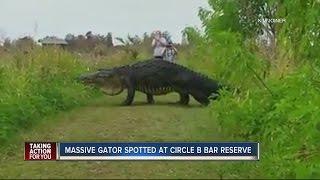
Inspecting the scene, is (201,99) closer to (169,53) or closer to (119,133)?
(169,53)

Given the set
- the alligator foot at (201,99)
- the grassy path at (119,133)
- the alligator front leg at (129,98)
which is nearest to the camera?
the grassy path at (119,133)

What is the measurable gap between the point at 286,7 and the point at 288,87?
32.3 inches

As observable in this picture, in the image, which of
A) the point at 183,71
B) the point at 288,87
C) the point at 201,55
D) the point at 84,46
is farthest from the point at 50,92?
the point at 84,46

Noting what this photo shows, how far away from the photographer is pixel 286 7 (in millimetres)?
6910

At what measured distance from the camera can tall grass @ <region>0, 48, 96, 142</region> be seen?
9.16 metres

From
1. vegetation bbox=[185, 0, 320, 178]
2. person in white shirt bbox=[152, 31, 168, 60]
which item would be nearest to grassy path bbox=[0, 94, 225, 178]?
vegetation bbox=[185, 0, 320, 178]

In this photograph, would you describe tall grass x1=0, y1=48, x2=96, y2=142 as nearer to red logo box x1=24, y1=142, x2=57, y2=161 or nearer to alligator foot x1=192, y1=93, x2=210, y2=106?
red logo box x1=24, y1=142, x2=57, y2=161

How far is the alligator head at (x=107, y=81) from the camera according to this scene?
44.7 feet
